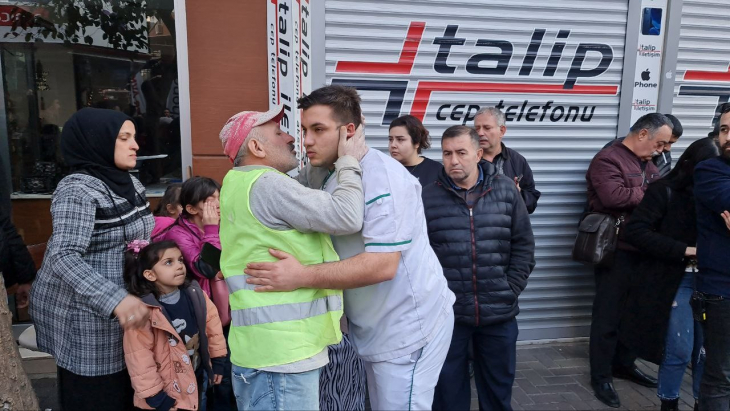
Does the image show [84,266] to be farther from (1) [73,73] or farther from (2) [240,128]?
(1) [73,73]

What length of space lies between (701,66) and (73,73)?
6.12 metres

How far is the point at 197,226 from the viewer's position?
3367mm

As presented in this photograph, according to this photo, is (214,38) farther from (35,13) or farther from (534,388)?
(534,388)

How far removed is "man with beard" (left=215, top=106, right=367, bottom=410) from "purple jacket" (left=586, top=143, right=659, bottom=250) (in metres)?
2.96

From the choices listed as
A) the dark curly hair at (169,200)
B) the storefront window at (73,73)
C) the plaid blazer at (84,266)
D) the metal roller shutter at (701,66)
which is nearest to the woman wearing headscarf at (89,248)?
the plaid blazer at (84,266)

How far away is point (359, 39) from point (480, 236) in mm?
2420

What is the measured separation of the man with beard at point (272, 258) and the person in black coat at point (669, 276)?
264cm

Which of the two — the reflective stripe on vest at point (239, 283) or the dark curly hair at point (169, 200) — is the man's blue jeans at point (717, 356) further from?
the dark curly hair at point (169, 200)

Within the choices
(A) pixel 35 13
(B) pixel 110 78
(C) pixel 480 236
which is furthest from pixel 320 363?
(A) pixel 35 13

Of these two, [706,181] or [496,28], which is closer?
[706,181]

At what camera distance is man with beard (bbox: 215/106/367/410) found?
188cm

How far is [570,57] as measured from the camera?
517cm

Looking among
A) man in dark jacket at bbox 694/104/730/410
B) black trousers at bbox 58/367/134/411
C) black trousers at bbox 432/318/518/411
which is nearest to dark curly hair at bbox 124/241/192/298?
black trousers at bbox 58/367/134/411

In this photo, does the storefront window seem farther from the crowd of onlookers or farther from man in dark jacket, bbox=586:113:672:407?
man in dark jacket, bbox=586:113:672:407
